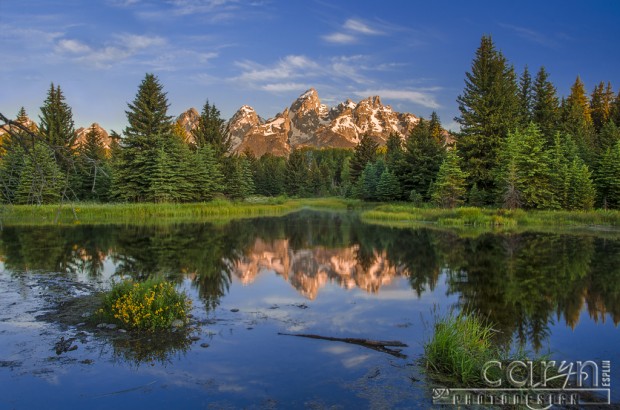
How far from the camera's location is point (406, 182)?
5788 cm

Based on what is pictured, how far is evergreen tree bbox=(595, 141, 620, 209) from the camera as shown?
37.0 m

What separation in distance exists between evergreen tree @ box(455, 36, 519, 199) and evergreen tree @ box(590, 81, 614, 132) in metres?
38.0

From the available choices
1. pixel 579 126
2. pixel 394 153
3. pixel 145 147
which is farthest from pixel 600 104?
pixel 145 147

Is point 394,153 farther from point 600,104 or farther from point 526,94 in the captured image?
point 600,104

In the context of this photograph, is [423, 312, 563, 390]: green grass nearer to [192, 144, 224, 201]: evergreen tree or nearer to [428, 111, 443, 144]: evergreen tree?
[192, 144, 224, 201]: evergreen tree

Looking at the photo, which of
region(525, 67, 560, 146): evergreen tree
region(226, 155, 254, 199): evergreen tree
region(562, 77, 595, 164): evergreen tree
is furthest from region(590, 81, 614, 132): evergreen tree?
region(226, 155, 254, 199): evergreen tree

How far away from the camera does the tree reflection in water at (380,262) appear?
1260 cm

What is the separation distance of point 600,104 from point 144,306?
9325cm

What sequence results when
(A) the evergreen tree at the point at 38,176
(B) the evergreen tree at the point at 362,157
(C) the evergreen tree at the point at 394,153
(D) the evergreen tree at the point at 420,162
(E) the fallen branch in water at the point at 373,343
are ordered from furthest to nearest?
(B) the evergreen tree at the point at 362,157, (C) the evergreen tree at the point at 394,153, (D) the evergreen tree at the point at 420,162, (E) the fallen branch in water at the point at 373,343, (A) the evergreen tree at the point at 38,176

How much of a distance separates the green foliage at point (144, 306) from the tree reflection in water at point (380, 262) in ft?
5.71

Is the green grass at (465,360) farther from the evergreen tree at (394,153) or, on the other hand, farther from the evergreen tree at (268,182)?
the evergreen tree at (268,182)

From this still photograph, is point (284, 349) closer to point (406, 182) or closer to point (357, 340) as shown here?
point (357, 340)

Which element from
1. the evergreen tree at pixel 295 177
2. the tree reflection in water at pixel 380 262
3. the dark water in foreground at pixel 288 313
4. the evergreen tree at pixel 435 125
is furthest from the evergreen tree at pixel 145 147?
the evergreen tree at pixel 295 177

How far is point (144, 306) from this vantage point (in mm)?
9750
